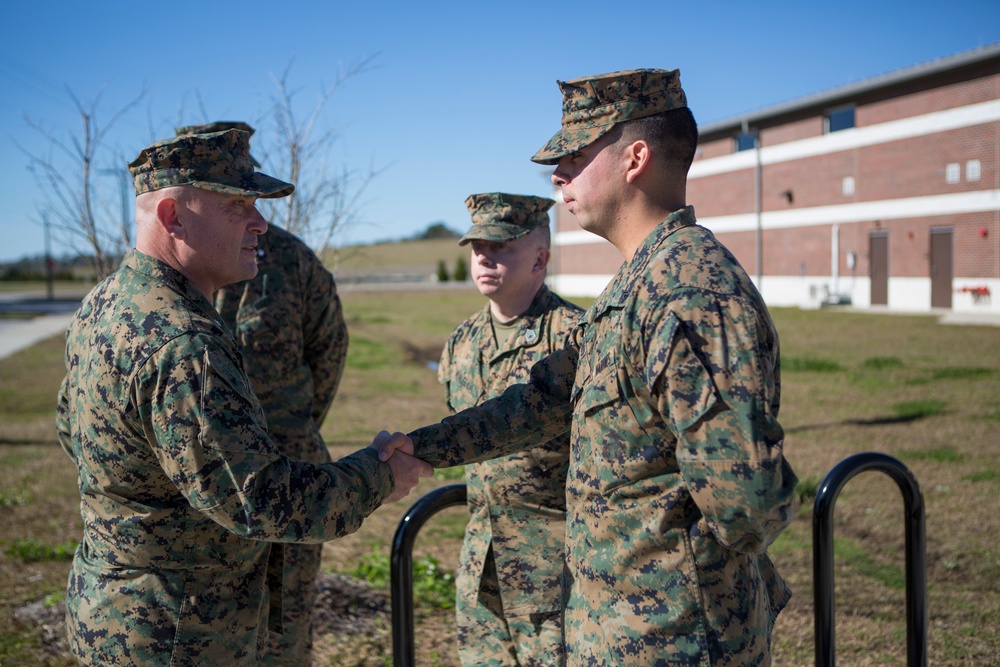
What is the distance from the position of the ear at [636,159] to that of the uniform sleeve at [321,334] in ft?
6.72

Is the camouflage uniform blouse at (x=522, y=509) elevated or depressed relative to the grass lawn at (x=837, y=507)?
elevated

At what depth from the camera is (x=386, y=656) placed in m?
4.33

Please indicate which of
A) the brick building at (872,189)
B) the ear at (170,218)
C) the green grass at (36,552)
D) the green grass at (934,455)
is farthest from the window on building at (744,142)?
the ear at (170,218)

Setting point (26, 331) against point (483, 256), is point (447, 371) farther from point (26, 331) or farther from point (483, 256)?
point (26, 331)

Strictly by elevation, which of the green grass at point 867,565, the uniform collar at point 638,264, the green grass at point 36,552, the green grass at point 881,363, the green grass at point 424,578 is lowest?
the green grass at point 867,565

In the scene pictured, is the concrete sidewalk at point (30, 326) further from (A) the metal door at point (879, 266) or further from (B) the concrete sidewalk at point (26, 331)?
(A) the metal door at point (879, 266)

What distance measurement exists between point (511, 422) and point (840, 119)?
33712mm

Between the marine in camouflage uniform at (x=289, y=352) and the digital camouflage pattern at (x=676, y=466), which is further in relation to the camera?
the marine in camouflage uniform at (x=289, y=352)

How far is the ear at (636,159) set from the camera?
2.18 m

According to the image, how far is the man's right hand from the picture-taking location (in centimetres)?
247

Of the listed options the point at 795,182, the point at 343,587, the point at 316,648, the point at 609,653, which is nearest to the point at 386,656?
the point at 316,648

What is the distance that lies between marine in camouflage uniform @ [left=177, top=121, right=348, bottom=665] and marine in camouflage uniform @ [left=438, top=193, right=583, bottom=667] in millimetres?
665

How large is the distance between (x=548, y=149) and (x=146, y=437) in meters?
1.29

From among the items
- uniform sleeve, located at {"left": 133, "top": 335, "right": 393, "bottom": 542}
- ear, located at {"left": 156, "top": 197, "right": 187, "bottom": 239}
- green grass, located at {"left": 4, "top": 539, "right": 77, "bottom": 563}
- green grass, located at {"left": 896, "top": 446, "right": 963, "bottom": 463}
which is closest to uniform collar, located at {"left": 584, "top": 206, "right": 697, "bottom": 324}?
uniform sleeve, located at {"left": 133, "top": 335, "right": 393, "bottom": 542}
